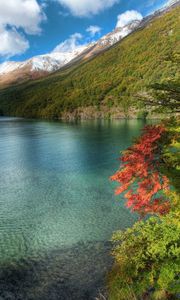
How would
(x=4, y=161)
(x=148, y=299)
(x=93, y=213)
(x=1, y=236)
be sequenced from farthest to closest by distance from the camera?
(x=4, y=161)
(x=93, y=213)
(x=1, y=236)
(x=148, y=299)

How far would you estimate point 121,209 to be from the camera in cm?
2514

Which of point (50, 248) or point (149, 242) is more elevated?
point (149, 242)

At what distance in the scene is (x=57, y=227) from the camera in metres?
22.1

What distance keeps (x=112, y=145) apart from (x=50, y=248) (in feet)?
142

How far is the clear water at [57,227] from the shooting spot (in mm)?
15062

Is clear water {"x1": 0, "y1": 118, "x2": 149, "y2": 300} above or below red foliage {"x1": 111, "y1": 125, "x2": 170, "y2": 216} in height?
below

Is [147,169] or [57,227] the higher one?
[147,169]

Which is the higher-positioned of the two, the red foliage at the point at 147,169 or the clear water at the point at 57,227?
the red foliage at the point at 147,169

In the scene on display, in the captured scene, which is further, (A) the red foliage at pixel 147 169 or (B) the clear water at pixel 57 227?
(A) the red foliage at pixel 147 169

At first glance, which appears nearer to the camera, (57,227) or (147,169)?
(147,169)

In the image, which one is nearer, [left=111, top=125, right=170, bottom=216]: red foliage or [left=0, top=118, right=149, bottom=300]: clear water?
[left=0, top=118, right=149, bottom=300]: clear water

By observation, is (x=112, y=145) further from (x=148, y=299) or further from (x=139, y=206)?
(x=148, y=299)

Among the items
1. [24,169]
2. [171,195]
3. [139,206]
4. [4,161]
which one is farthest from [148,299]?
[4,161]

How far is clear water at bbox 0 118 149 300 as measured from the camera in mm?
15062
